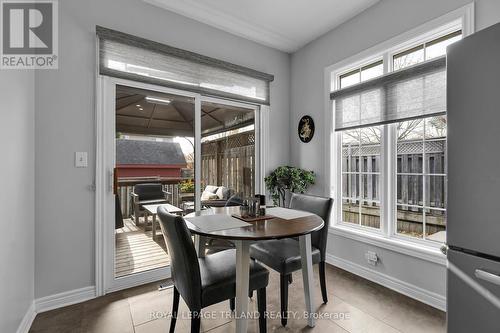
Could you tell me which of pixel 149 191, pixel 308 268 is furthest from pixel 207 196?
pixel 308 268

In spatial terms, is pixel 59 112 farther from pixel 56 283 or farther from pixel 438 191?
pixel 438 191

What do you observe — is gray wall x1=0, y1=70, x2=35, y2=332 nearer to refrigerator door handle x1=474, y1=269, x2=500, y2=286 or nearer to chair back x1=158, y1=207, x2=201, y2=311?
chair back x1=158, y1=207, x2=201, y2=311

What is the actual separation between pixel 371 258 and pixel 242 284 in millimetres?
1759

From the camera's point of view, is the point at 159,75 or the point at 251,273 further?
the point at 159,75

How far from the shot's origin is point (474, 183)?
1040 mm

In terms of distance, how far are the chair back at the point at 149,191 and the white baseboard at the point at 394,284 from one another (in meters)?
2.22

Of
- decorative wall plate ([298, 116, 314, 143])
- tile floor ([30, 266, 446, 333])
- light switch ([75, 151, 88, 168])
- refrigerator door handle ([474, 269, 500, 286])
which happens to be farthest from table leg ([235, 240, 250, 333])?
decorative wall plate ([298, 116, 314, 143])

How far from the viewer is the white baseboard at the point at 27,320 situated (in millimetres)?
1704

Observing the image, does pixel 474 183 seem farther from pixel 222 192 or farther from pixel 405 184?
pixel 222 192

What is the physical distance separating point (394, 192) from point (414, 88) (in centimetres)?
102

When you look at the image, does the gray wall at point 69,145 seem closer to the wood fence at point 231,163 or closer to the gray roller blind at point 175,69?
the gray roller blind at point 175,69

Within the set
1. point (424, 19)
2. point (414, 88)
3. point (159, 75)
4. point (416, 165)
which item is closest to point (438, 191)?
point (416, 165)

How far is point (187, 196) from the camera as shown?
285 centimetres

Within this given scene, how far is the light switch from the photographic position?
7.01ft
